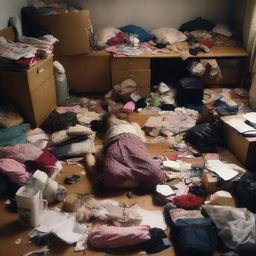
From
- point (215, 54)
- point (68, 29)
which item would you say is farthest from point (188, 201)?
point (68, 29)

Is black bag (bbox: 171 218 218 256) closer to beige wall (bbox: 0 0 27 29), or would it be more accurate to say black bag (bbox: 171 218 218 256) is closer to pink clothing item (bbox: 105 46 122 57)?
pink clothing item (bbox: 105 46 122 57)

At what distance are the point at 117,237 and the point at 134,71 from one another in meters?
2.53

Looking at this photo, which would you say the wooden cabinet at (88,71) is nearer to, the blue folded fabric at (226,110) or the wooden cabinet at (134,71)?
the wooden cabinet at (134,71)

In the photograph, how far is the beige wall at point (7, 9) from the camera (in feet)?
10.8

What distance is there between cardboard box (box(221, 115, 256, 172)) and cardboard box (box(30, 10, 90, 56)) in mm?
2096

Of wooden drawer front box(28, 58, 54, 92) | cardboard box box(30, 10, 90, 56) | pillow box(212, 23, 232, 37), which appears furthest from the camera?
pillow box(212, 23, 232, 37)

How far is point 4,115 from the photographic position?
3.02 m

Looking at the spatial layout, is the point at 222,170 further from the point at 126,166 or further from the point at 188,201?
the point at 126,166

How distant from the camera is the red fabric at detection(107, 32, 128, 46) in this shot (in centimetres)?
418

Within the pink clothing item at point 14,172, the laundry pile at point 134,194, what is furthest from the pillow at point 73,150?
the pink clothing item at point 14,172

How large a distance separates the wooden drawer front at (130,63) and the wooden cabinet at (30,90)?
876 mm

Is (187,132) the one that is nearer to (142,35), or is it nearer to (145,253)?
(145,253)

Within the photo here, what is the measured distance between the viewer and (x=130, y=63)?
3.90 meters

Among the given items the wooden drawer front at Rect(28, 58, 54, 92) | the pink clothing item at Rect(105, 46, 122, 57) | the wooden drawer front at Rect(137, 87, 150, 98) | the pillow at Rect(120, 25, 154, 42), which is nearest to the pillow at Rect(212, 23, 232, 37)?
the pillow at Rect(120, 25, 154, 42)
